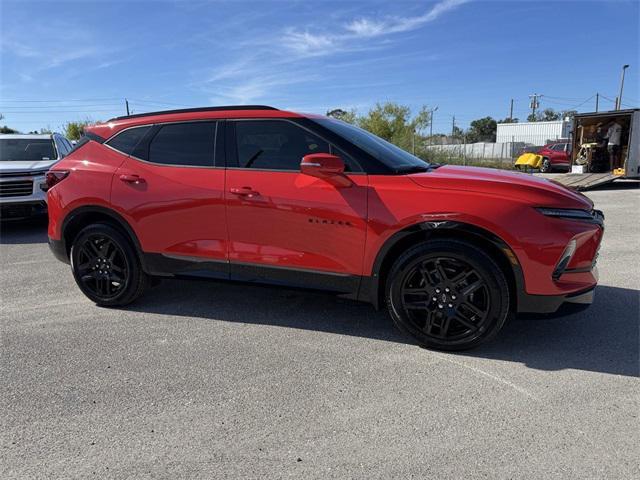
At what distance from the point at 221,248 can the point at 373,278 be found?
1327 mm

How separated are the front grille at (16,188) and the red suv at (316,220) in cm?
442

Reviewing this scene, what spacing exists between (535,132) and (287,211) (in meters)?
57.1

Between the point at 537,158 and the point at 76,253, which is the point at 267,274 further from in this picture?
the point at 537,158

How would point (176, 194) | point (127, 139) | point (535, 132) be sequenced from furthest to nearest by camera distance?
point (535, 132)
point (127, 139)
point (176, 194)

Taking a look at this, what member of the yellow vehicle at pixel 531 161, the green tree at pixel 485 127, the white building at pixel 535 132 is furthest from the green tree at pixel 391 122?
the green tree at pixel 485 127

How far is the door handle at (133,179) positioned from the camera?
13.6ft

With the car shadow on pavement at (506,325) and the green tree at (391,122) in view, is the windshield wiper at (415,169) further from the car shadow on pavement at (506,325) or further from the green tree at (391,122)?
the green tree at (391,122)

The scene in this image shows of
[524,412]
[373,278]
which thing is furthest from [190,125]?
[524,412]

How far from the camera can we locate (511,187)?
3.27 m

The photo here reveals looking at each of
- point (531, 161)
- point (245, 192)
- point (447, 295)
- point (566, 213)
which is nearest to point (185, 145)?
point (245, 192)

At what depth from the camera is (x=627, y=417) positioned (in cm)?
260

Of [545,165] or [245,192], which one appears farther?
[545,165]

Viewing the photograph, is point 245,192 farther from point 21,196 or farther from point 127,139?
point 21,196

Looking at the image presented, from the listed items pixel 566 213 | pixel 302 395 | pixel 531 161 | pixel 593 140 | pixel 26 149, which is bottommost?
pixel 302 395
